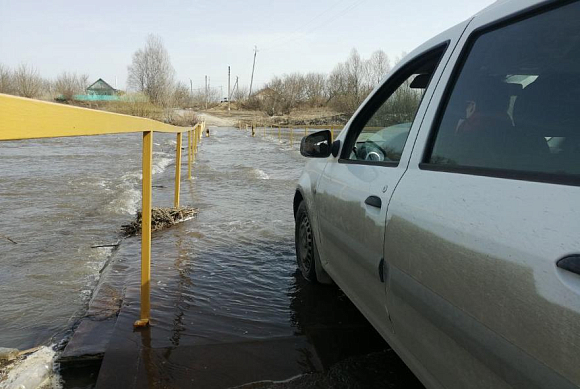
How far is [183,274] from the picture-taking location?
13.9 feet

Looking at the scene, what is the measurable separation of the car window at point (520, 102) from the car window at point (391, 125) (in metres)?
0.49

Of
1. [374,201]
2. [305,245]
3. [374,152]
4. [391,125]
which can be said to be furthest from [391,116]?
[305,245]

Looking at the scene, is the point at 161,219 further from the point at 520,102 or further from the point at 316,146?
the point at 520,102

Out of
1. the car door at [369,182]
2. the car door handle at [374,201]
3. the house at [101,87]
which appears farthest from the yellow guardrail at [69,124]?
the house at [101,87]

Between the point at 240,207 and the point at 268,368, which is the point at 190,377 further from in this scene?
the point at 240,207

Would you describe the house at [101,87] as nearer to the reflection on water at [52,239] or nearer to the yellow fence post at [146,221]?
the reflection on water at [52,239]

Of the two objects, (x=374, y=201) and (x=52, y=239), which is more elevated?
(x=374, y=201)

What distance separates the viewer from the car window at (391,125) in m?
2.52

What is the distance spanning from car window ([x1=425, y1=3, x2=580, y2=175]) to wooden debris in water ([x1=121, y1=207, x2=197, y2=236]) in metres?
4.51

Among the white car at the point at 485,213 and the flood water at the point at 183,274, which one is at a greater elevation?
the white car at the point at 485,213

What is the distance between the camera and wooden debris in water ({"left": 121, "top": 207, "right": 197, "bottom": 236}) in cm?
577

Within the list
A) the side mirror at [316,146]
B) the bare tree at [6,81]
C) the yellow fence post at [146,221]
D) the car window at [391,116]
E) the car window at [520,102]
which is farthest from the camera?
the bare tree at [6,81]

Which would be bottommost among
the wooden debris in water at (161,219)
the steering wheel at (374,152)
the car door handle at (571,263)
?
the wooden debris in water at (161,219)

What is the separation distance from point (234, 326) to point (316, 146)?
136cm
